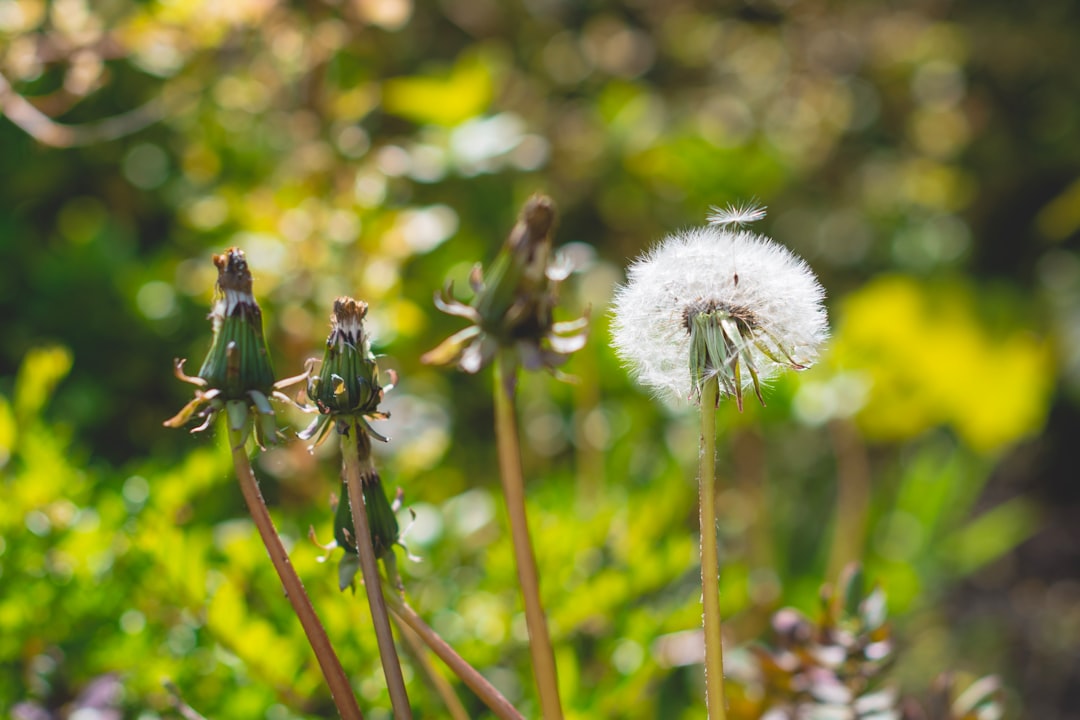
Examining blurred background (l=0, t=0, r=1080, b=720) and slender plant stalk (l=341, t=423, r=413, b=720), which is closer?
slender plant stalk (l=341, t=423, r=413, b=720)

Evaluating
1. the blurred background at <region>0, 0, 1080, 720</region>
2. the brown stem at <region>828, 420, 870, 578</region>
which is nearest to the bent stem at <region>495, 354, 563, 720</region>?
the blurred background at <region>0, 0, 1080, 720</region>

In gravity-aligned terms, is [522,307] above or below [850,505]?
below

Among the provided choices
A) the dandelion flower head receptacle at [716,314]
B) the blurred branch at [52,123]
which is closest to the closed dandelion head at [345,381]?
the dandelion flower head receptacle at [716,314]

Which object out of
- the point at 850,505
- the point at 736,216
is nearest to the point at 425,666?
the point at 736,216

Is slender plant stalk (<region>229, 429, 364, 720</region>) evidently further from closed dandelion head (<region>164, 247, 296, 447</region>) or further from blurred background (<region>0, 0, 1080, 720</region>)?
blurred background (<region>0, 0, 1080, 720</region>)

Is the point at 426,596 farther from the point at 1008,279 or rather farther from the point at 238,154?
the point at 1008,279

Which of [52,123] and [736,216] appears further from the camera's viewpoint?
[52,123]

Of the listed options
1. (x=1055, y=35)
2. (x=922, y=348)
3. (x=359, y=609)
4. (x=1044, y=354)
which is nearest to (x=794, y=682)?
(x=359, y=609)

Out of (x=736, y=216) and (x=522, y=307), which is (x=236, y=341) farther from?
(x=736, y=216)
